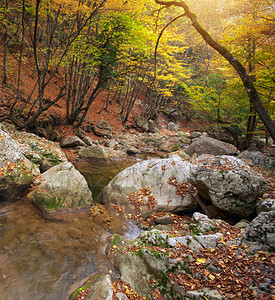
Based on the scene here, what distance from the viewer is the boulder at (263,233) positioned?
108 inches

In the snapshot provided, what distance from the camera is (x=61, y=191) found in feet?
A: 17.5

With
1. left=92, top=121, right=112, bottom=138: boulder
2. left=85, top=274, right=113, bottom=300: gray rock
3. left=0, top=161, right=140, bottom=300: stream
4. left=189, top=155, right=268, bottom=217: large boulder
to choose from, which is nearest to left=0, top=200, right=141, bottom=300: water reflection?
left=0, top=161, right=140, bottom=300: stream

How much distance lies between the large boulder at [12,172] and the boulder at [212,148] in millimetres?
10133

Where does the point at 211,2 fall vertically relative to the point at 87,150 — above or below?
above

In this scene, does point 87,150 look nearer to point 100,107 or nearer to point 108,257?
point 108,257

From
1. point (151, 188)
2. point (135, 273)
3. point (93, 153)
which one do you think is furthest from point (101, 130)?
point (135, 273)

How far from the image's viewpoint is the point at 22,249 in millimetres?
3697

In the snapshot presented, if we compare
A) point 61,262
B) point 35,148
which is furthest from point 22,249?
point 35,148

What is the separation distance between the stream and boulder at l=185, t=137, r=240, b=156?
8.52 m

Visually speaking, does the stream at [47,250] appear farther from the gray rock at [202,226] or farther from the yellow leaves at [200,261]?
the gray rock at [202,226]

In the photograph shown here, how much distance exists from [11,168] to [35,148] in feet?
7.52

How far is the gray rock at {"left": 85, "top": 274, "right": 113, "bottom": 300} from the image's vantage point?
8.99 ft

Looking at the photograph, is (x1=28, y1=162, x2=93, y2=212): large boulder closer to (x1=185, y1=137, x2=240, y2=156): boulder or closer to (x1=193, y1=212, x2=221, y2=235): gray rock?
(x1=193, y1=212, x2=221, y2=235): gray rock

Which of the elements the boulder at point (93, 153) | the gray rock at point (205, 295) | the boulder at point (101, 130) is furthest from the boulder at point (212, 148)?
the gray rock at point (205, 295)
